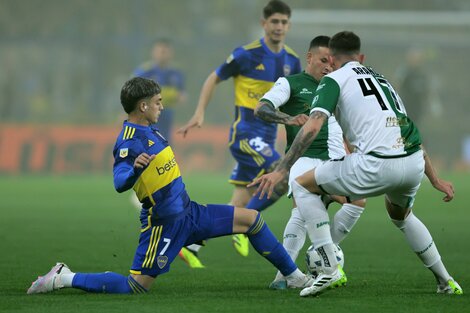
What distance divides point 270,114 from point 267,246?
1.05 meters

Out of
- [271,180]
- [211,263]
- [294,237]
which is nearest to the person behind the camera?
[271,180]

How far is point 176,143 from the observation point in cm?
2622

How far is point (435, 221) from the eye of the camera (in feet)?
46.3

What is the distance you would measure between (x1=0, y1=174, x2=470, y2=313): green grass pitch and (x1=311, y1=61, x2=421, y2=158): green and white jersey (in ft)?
3.39

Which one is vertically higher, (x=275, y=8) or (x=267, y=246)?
(x=275, y=8)

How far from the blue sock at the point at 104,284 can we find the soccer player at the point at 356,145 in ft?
4.00

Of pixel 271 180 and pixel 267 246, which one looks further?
pixel 267 246

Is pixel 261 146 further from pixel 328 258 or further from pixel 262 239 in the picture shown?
pixel 328 258

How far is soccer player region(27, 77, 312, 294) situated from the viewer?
7.43m

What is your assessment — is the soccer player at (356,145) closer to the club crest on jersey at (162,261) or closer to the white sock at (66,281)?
the club crest on jersey at (162,261)

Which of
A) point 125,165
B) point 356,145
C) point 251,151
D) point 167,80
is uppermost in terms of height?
point 356,145

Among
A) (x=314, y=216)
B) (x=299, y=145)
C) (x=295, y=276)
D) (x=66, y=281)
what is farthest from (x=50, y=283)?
(x=299, y=145)

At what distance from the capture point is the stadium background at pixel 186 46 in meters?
28.7

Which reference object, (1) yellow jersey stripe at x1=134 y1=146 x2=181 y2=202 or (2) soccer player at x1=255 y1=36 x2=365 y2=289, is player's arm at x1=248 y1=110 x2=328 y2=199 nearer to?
(1) yellow jersey stripe at x1=134 y1=146 x2=181 y2=202
